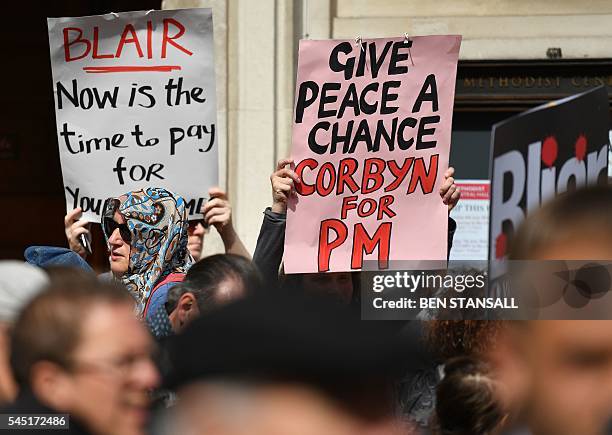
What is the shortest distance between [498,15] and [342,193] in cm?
323

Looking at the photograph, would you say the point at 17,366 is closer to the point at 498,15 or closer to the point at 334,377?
the point at 334,377

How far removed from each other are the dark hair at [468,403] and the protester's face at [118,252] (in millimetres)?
1225

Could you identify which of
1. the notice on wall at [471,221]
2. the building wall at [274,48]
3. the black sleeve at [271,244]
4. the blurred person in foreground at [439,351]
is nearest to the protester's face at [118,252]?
the black sleeve at [271,244]

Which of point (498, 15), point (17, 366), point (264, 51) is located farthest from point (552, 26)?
point (17, 366)

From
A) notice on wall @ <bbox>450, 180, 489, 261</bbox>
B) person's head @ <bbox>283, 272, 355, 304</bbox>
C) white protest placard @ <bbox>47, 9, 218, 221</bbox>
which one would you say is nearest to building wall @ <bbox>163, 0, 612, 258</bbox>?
notice on wall @ <bbox>450, 180, 489, 261</bbox>

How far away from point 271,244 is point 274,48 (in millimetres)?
3006

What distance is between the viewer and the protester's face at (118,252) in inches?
153

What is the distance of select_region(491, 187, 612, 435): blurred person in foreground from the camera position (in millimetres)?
1356

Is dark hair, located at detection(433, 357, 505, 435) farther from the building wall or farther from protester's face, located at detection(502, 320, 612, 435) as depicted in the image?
the building wall

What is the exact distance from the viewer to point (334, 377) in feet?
3.50

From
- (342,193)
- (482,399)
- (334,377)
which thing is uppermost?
(334,377)

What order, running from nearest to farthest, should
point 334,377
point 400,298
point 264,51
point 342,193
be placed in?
point 334,377
point 400,298
point 342,193
point 264,51

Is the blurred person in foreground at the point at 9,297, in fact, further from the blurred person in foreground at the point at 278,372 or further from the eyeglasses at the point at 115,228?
the eyeglasses at the point at 115,228

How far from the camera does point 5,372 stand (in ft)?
7.02
